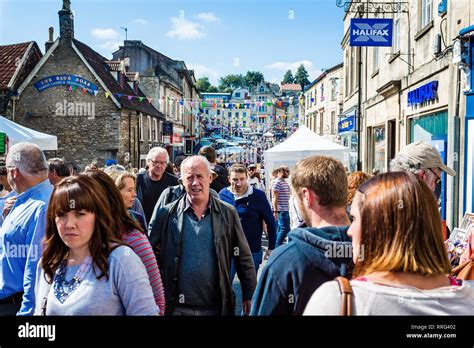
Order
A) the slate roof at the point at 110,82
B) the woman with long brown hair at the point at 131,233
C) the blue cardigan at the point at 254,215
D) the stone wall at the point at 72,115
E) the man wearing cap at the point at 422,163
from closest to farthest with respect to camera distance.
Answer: the woman with long brown hair at the point at 131,233 → the man wearing cap at the point at 422,163 → the blue cardigan at the point at 254,215 → the stone wall at the point at 72,115 → the slate roof at the point at 110,82

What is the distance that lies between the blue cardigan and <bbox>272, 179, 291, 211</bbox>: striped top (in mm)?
3326

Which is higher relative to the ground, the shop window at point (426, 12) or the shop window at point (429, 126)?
the shop window at point (426, 12)

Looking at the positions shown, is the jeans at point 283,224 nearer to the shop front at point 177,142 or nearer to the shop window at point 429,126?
the shop window at point 429,126

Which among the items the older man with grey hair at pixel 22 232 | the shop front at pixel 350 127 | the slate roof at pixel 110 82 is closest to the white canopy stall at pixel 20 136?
the older man with grey hair at pixel 22 232

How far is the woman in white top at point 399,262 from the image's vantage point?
1.26 metres

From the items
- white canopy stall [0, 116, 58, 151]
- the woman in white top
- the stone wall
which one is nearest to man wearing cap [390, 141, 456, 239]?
the woman in white top

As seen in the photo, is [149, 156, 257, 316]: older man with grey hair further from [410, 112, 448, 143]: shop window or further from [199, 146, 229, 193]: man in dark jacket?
[410, 112, 448, 143]: shop window

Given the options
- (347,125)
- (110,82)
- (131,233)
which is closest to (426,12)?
(347,125)

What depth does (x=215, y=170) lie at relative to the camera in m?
6.12

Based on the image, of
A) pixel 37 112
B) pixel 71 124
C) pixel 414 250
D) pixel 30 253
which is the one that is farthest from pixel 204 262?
pixel 71 124

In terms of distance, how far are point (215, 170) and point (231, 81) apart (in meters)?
2.81

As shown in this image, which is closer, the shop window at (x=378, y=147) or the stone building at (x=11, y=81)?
the shop window at (x=378, y=147)

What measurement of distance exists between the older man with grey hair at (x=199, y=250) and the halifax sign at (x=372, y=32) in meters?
3.98

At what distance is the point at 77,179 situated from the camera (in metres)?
1.91
